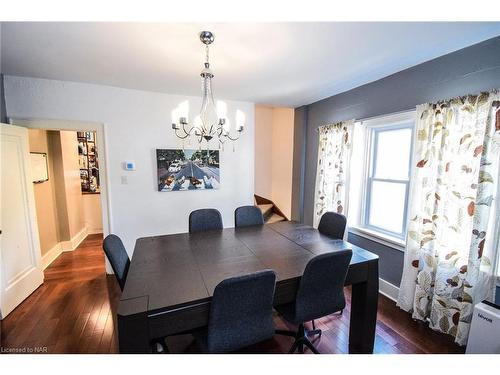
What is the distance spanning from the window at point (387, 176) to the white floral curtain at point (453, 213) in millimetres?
332

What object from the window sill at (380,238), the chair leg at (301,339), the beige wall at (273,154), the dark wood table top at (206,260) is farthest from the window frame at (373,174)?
the beige wall at (273,154)

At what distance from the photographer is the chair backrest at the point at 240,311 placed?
1.12 m

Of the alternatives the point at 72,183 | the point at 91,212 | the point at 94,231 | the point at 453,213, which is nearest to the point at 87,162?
the point at 72,183

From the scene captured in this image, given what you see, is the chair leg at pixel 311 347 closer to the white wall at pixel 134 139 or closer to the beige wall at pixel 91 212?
the white wall at pixel 134 139

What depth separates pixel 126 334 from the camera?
3.43ft

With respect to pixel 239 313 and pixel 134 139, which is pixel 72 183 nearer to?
pixel 134 139

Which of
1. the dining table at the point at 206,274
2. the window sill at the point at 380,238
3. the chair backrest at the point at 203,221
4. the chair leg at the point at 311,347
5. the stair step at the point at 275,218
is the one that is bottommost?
the chair leg at the point at 311,347

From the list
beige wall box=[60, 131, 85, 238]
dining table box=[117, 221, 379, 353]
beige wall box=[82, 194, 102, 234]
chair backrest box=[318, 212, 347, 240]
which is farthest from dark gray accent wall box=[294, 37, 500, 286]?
beige wall box=[82, 194, 102, 234]

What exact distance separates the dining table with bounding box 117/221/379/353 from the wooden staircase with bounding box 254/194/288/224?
219 centimetres

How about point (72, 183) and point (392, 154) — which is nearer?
point (392, 154)

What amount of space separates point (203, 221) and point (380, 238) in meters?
2.03

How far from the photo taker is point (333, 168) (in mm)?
3082

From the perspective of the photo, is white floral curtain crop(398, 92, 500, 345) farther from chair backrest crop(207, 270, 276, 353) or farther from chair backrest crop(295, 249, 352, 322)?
chair backrest crop(207, 270, 276, 353)

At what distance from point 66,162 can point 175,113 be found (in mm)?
3354
